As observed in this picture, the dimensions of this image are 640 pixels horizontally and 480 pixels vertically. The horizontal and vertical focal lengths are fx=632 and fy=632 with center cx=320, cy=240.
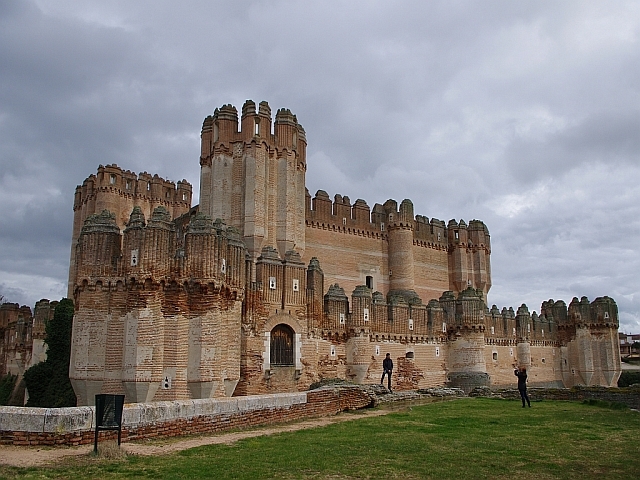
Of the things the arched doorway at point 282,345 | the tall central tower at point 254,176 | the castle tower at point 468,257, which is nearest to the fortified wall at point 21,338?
the tall central tower at point 254,176

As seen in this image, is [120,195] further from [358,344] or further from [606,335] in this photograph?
[606,335]

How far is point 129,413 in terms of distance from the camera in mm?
12945

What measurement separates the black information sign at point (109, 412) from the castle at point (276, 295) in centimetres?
884

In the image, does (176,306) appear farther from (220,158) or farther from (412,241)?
(412,241)

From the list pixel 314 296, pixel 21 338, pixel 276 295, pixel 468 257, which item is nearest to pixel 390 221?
pixel 468 257

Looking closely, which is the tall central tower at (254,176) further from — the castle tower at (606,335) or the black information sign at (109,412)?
the castle tower at (606,335)

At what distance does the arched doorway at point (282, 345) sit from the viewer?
89.7 feet

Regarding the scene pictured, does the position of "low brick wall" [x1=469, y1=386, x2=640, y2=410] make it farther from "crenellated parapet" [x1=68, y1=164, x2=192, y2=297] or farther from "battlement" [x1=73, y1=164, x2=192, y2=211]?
"battlement" [x1=73, y1=164, x2=192, y2=211]

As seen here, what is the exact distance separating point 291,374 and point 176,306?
8.11 m

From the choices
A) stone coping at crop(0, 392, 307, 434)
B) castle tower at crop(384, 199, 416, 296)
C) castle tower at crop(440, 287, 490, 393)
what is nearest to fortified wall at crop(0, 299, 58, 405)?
castle tower at crop(384, 199, 416, 296)

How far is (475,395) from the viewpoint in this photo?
30.2m

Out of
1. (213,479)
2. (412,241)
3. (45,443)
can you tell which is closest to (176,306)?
(45,443)

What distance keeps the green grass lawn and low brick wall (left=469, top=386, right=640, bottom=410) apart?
Answer: 24.9 ft

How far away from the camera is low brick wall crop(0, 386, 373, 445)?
456 inches
